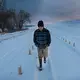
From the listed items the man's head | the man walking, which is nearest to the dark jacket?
the man walking

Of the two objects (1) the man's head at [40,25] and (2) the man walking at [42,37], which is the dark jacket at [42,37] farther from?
(1) the man's head at [40,25]

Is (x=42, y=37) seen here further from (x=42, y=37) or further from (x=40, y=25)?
(x=40, y=25)

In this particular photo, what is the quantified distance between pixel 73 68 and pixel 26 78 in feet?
8.30

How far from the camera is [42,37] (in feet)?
34.9

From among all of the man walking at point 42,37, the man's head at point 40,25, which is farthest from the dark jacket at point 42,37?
the man's head at point 40,25

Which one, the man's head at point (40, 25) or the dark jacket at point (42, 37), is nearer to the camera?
the man's head at point (40, 25)

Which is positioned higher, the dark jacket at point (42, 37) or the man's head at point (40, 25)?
the man's head at point (40, 25)

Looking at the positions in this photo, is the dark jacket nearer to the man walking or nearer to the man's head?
the man walking

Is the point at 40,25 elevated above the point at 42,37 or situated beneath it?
elevated above

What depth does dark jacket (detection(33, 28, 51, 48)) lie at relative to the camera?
10.6m

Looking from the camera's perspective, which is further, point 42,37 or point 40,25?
point 42,37

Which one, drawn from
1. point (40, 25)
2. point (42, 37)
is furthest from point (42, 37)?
point (40, 25)

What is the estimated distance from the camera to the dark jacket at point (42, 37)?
10581 millimetres

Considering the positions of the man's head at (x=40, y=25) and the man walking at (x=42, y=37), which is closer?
the man's head at (x=40, y=25)
